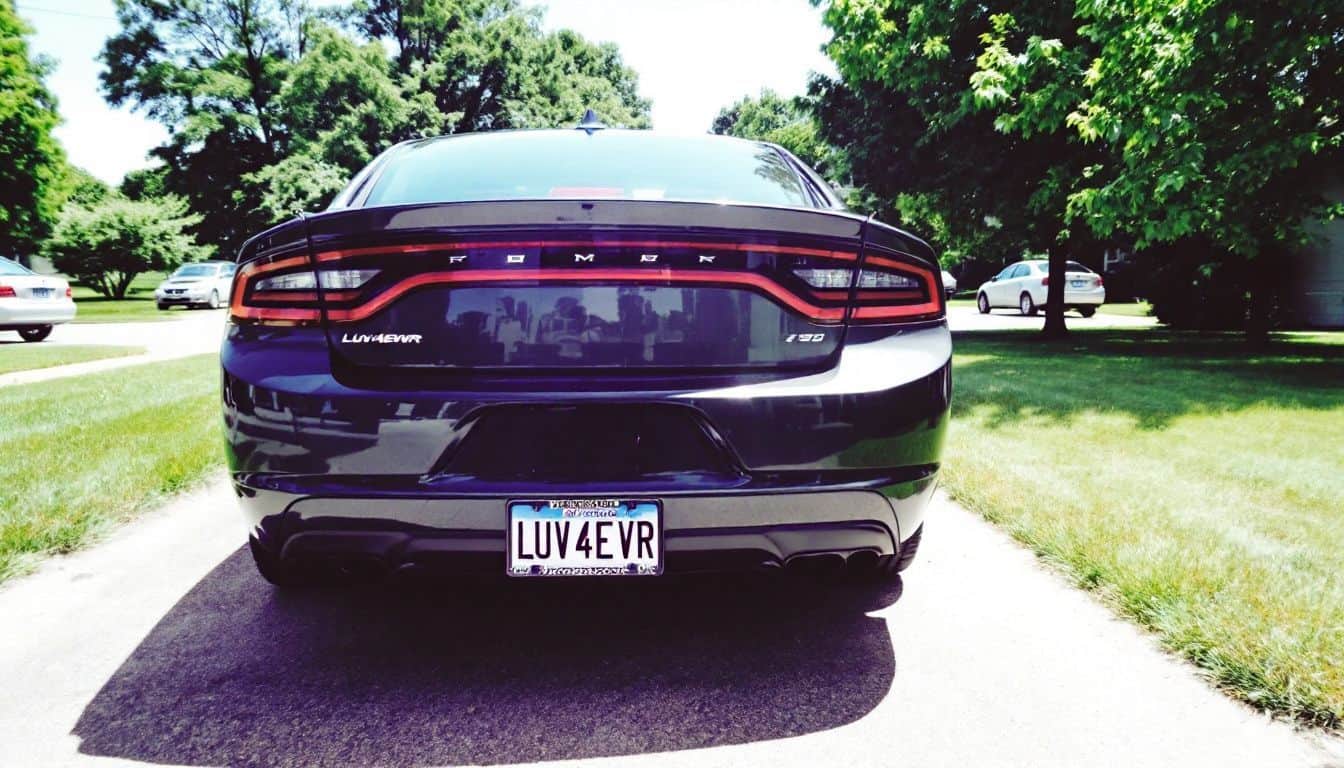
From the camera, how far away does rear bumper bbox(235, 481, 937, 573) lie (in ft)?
6.32

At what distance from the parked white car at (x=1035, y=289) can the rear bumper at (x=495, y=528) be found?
62.4 feet

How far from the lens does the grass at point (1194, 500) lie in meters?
2.28

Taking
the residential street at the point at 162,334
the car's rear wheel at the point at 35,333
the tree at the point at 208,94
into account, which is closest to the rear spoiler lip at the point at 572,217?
the residential street at the point at 162,334

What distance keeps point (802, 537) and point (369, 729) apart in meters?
1.17

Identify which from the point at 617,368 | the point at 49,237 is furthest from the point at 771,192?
the point at 49,237

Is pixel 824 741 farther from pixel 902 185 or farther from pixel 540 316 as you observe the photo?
pixel 902 185

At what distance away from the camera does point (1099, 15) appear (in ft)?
26.9

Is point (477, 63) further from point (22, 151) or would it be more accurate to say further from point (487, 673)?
point (487, 673)

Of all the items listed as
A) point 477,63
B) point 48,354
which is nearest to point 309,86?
point 477,63

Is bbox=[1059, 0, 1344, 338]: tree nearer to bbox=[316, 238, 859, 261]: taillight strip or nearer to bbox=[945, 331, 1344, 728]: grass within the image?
bbox=[945, 331, 1344, 728]: grass

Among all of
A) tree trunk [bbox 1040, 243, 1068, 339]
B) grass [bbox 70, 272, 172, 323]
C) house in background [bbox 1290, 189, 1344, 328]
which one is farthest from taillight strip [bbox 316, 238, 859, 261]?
grass [bbox 70, 272, 172, 323]

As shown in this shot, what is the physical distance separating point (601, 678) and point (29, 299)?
15.0 m

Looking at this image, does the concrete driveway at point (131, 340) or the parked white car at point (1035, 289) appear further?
the parked white car at point (1035, 289)

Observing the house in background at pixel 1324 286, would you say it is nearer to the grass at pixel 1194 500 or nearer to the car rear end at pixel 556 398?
the grass at pixel 1194 500
